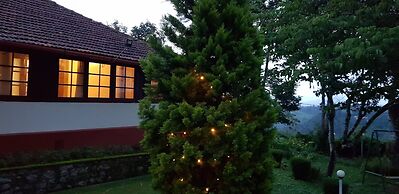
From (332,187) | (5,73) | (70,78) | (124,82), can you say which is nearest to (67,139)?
(70,78)

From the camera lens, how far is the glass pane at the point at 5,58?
1106 centimetres

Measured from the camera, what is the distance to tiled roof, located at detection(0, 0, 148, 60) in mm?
11518

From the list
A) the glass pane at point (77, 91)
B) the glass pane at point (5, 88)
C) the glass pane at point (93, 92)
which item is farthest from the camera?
the glass pane at point (93, 92)

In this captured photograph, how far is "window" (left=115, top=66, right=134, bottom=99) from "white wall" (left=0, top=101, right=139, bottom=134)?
1.35 feet

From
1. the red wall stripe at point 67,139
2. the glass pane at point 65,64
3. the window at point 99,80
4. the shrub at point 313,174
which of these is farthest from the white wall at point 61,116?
the shrub at point 313,174

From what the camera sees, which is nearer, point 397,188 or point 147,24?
point 397,188

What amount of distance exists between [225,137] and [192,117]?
57cm

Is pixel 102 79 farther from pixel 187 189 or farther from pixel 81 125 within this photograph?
pixel 187 189

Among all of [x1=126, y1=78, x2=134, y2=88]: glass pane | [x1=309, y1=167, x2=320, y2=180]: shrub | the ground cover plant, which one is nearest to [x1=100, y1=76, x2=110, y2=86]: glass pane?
[x1=126, y1=78, x2=134, y2=88]: glass pane

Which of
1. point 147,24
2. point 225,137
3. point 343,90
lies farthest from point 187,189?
point 147,24

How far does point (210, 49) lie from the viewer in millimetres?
5852

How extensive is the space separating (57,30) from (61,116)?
3031 millimetres

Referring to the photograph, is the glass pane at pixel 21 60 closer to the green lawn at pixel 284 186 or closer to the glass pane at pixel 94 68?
the glass pane at pixel 94 68

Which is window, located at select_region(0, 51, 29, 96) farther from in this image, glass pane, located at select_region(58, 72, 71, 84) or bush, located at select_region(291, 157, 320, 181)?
bush, located at select_region(291, 157, 320, 181)
